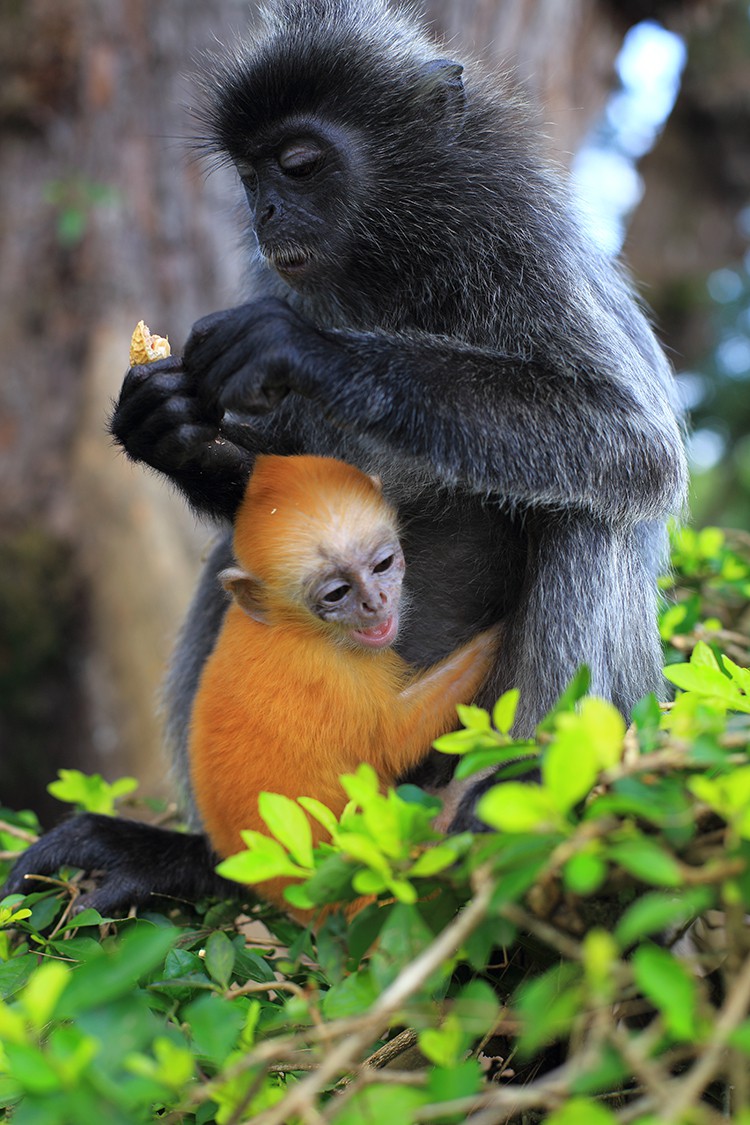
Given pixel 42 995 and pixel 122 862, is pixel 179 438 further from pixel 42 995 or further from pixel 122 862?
pixel 42 995

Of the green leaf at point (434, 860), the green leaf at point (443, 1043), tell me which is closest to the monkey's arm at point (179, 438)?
the green leaf at point (434, 860)

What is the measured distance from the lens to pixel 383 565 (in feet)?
8.71

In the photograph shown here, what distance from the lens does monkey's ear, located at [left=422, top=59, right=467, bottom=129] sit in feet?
10.0

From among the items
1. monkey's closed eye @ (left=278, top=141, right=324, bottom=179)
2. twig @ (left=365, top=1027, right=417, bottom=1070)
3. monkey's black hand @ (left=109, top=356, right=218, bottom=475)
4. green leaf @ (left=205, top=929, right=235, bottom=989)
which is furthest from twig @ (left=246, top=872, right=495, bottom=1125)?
monkey's closed eye @ (left=278, top=141, right=324, bottom=179)

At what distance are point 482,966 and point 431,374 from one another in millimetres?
1478

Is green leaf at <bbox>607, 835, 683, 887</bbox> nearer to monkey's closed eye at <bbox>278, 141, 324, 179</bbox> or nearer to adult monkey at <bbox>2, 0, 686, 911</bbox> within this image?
adult monkey at <bbox>2, 0, 686, 911</bbox>

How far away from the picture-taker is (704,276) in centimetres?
1223

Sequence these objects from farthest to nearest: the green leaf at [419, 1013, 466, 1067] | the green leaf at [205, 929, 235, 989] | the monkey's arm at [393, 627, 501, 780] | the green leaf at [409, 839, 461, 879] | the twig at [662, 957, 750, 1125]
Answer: the monkey's arm at [393, 627, 501, 780] < the green leaf at [205, 929, 235, 989] < the green leaf at [409, 839, 461, 879] < the green leaf at [419, 1013, 466, 1067] < the twig at [662, 957, 750, 1125]

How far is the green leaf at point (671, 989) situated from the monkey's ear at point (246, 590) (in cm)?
163

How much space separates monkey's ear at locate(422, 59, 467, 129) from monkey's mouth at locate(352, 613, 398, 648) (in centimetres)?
152

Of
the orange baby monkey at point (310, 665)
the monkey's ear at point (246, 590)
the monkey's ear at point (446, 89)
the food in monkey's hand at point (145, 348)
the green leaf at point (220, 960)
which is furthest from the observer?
the monkey's ear at point (446, 89)

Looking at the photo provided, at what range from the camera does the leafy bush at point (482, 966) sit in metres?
1.11

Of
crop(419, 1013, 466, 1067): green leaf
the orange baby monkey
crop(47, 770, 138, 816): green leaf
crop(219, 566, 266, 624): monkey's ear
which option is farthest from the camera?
crop(47, 770, 138, 816): green leaf

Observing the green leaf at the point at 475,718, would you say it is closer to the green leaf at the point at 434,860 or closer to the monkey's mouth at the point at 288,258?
the green leaf at the point at 434,860
